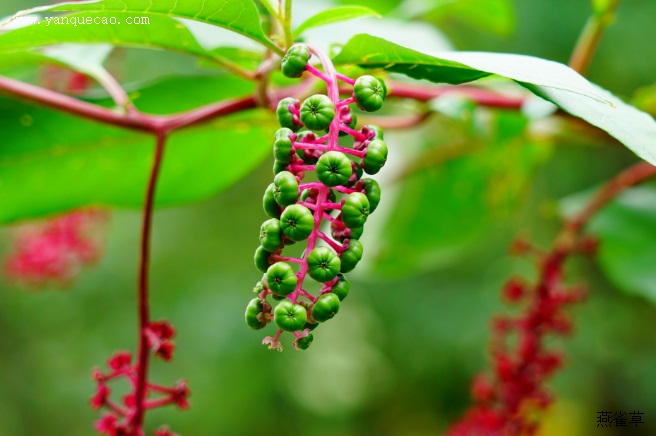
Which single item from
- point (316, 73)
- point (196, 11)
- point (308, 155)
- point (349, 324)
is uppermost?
point (349, 324)

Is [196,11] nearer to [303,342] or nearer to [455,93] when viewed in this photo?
[303,342]

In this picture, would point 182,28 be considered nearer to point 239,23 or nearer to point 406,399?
point 239,23

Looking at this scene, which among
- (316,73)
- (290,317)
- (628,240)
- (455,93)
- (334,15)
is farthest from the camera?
(628,240)

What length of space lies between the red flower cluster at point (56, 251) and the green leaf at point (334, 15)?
121 cm

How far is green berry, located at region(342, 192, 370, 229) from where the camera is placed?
2.27 ft

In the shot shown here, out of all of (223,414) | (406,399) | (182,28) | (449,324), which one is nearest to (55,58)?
(182,28)

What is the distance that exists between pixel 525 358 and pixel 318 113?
2.96 feet

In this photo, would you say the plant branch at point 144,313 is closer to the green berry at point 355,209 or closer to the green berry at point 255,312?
the green berry at point 255,312

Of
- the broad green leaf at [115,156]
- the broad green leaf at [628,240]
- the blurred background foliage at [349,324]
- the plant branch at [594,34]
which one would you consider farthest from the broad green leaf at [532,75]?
the blurred background foliage at [349,324]

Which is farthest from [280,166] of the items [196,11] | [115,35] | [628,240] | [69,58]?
[628,240]

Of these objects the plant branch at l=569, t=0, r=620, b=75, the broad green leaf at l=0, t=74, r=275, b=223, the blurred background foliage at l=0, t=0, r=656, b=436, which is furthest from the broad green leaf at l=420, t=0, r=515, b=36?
the broad green leaf at l=0, t=74, r=275, b=223

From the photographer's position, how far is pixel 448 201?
2.00m

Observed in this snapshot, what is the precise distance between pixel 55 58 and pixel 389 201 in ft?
3.53

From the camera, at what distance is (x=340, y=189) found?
728 mm
